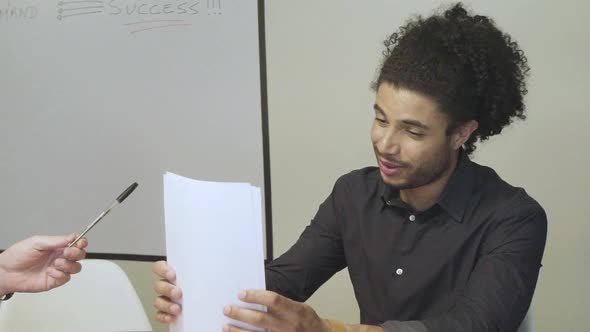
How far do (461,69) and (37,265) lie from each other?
3.37 ft

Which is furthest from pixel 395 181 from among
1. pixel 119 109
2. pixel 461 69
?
pixel 119 109

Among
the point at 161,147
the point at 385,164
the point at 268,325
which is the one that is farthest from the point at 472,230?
the point at 161,147

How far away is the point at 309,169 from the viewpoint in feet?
6.89

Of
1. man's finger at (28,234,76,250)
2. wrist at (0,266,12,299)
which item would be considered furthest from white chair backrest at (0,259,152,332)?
man's finger at (28,234,76,250)

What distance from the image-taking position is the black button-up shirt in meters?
1.14

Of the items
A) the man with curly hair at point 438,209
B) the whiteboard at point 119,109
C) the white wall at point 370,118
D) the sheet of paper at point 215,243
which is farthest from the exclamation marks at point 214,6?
the sheet of paper at point 215,243

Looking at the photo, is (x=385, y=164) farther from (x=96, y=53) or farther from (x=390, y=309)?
(x=96, y=53)

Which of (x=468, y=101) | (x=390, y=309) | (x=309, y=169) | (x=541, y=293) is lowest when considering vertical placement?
(x=541, y=293)

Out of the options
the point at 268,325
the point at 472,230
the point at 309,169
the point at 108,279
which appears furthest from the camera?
the point at 309,169

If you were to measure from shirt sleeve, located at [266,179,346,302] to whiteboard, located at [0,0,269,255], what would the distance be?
0.62m

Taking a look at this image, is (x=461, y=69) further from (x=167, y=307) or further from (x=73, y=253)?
(x=73, y=253)

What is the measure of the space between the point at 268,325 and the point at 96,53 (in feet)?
4.97

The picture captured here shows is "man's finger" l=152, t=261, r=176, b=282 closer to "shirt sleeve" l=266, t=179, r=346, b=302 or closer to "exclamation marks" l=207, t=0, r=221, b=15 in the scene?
"shirt sleeve" l=266, t=179, r=346, b=302

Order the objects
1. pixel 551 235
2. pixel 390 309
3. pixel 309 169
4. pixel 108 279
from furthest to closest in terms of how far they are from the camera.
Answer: pixel 309 169 → pixel 551 235 → pixel 108 279 → pixel 390 309
